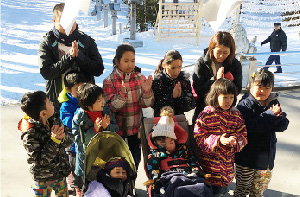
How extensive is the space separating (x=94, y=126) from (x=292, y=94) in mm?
5225

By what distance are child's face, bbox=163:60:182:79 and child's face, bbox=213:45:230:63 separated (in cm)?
42

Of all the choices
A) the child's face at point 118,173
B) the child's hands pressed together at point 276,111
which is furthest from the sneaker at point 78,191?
the child's hands pressed together at point 276,111

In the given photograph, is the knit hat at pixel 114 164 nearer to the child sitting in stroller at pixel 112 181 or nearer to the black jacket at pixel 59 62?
the child sitting in stroller at pixel 112 181

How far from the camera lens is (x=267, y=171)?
11.5 feet

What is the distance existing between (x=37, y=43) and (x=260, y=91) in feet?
34.3

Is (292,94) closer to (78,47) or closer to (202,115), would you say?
(202,115)

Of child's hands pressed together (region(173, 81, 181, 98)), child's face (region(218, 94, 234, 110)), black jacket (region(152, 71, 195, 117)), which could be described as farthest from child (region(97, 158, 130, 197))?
child's face (region(218, 94, 234, 110))

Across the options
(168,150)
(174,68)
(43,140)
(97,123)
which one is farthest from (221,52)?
(43,140)

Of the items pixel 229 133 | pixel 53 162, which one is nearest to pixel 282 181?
pixel 229 133

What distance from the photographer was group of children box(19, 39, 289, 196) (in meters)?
2.94

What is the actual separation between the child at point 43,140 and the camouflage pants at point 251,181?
180 centimetres

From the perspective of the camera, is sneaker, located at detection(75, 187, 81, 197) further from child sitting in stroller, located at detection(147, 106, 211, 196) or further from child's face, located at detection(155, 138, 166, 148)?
child's face, located at detection(155, 138, 166, 148)

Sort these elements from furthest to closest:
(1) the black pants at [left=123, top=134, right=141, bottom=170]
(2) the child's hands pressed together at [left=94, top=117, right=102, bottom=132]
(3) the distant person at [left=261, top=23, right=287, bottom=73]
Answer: (3) the distant person at [left=261, top=23, right=287, bottom=73], (1) the black pants at [left=123, top=134, right=141, bottom=170], (2) the child's hands pressed together at [left=94, top=117, right=102, bottom=132]

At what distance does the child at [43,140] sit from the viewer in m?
2.84
